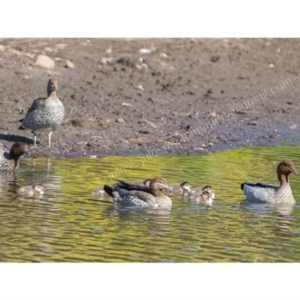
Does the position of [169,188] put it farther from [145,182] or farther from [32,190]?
[32,190]

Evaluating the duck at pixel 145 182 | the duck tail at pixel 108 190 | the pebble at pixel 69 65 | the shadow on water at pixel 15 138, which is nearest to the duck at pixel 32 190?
the duck tail at pixel 108 190

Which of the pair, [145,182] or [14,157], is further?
[14,157]

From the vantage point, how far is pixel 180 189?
47.6 ft

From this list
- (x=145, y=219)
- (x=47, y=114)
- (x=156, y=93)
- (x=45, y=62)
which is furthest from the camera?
(x=156, y=93)

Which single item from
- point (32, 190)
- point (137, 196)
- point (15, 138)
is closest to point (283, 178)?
point (137, 196)

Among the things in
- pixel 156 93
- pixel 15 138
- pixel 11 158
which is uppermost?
pixel 156 93

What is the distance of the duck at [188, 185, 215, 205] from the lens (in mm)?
13887

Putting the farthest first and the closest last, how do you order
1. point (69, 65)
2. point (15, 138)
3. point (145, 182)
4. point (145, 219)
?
1. point (69, 65)
2. point (15, 138)
3. point (145, 182)
4. point (145, 219)

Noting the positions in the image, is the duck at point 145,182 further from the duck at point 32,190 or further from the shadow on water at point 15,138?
the shadow on water at point 15,138

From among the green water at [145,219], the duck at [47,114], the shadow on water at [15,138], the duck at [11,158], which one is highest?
the duck at [47,114]

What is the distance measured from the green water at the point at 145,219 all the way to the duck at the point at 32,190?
87mm

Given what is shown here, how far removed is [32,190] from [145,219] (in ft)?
5.47

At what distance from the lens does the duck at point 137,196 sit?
1403 cm

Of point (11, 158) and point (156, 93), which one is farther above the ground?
point (156, 93)
